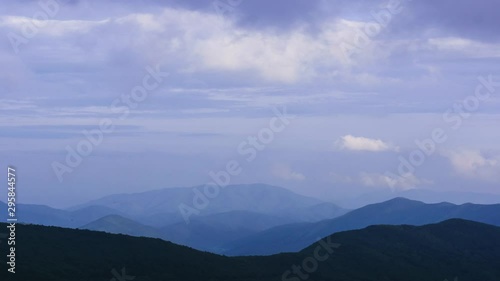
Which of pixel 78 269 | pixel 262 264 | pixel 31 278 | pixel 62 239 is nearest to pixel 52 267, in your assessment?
pixel 78 269

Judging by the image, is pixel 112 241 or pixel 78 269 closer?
pixel 78 269

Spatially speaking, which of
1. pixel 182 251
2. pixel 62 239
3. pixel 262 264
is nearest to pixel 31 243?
pixel 62 239

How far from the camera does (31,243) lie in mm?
174500

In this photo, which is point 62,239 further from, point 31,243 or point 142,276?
point 142,276

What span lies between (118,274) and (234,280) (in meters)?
28.0

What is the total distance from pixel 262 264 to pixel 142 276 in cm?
4092

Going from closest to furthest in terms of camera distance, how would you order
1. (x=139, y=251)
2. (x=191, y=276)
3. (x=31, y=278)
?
(x=31, y=278) < (x=191, y=276) < (x=139, y=251)

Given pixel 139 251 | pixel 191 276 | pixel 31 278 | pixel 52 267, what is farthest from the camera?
pixel 139 251

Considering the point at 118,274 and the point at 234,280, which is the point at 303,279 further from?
the point at 118,274

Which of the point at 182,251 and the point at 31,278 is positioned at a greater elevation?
the point at 182,251

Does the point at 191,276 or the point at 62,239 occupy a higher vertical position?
the point at 62,239

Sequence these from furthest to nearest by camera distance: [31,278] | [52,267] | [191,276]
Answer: [191,276] → [52,267] → [31,278]

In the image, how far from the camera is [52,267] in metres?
158

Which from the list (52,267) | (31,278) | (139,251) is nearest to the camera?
(31,278)
